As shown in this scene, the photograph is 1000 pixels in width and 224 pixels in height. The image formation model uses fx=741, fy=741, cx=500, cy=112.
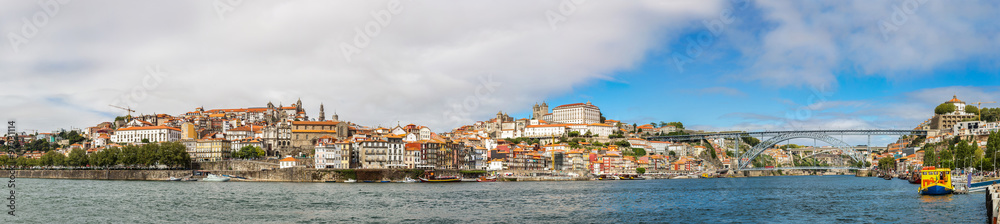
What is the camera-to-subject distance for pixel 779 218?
28125 millimetres

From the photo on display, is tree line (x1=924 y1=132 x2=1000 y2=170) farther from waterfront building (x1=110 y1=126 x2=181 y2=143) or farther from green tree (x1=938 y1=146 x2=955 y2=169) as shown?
waterfront building (x1=110 y1=126 x2=181 y2=143)

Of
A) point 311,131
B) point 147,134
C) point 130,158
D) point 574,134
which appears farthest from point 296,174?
point 574,134

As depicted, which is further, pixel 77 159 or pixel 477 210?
pixel 77 159

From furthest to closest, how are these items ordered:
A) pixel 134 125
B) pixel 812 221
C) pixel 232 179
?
pixel 134 125
pixel 232 179
pixel 812 221

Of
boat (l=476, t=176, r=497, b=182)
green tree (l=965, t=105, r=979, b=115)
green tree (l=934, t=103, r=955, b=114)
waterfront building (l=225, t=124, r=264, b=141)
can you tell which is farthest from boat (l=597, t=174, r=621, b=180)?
green tree (l=965, t=105, r=979, b=115)

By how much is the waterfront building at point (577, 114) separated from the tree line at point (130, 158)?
252 feet

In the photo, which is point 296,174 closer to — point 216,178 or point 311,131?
point 216,178

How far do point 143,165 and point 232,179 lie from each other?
14078 millimetres

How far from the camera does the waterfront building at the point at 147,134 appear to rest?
99.3m

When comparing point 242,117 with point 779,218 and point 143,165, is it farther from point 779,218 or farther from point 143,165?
point 779,218

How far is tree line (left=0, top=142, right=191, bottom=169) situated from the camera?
249ft

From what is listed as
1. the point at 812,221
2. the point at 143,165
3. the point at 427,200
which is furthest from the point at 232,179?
the point at 812,221

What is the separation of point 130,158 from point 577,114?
82.1 m

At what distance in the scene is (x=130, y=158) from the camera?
77062 mm
